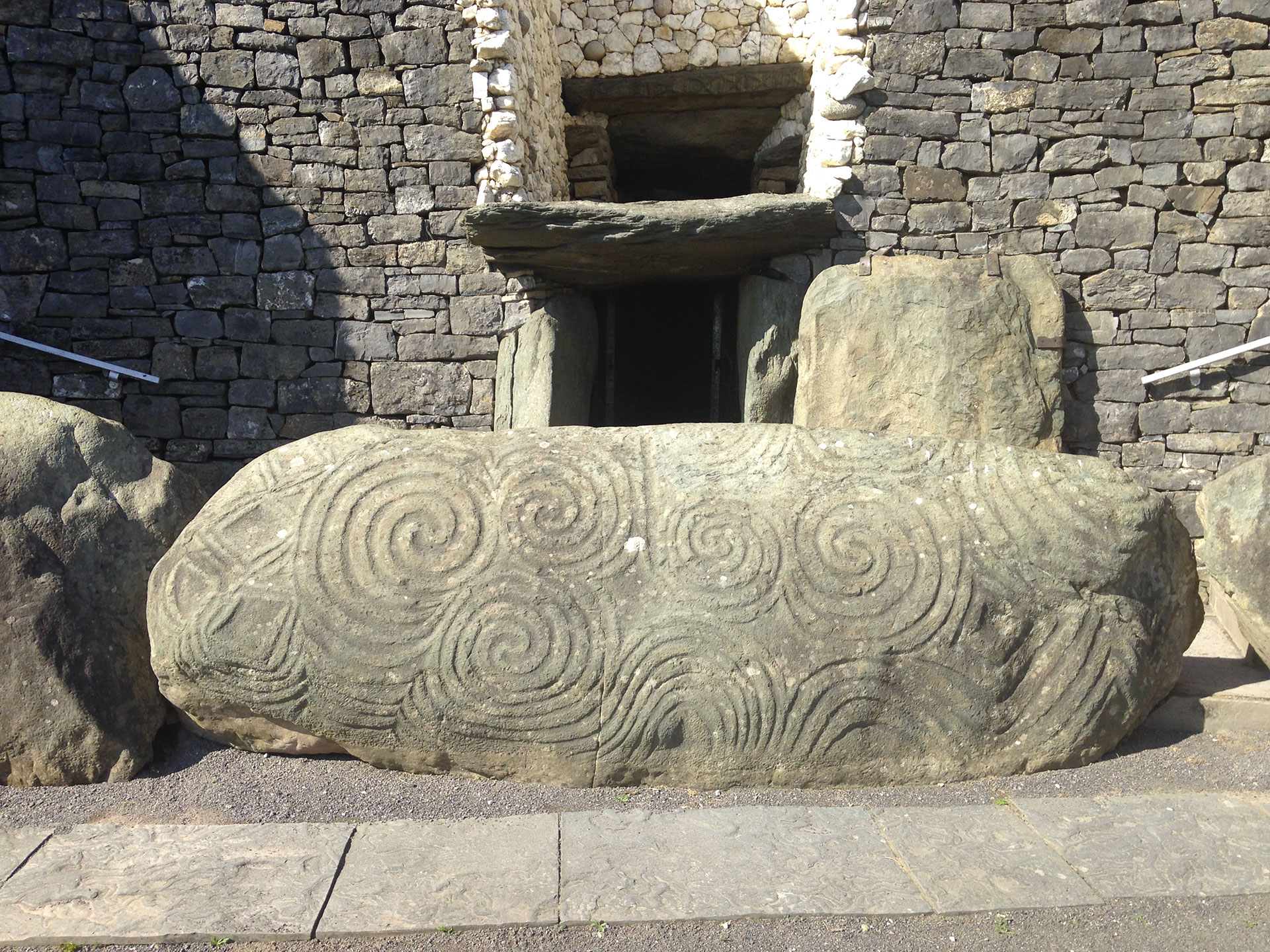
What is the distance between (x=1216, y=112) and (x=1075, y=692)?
437 cm

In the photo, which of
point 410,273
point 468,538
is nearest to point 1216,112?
point 410,273

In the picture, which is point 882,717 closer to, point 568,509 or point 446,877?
point 568,509

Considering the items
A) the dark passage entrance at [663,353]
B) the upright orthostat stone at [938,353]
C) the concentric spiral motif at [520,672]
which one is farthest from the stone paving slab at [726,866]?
the dark passage entrance at [663,353]

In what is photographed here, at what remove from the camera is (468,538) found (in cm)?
282

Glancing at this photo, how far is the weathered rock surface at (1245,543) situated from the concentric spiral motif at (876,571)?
1116 millimetres

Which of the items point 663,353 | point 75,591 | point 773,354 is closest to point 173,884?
point 75,591

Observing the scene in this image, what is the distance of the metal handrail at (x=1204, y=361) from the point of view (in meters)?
A: 5.42

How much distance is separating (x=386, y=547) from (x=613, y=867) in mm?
1133

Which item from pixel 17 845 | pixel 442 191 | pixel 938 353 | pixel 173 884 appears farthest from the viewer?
pixel 442 191

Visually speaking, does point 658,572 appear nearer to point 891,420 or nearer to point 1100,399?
point 891,420

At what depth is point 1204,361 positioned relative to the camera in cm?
546

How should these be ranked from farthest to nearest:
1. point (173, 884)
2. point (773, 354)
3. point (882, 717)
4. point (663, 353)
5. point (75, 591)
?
point (663, 353) < point (773, 354) < point (75, 591) < point (882, 717) < point (173, 884)

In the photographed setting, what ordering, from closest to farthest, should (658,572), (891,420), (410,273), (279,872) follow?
(279,872)
(658,572)
(891,420)
(410,273)

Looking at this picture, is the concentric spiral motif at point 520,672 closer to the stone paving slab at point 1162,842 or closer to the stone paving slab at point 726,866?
the stone paving slab at point 726,866
